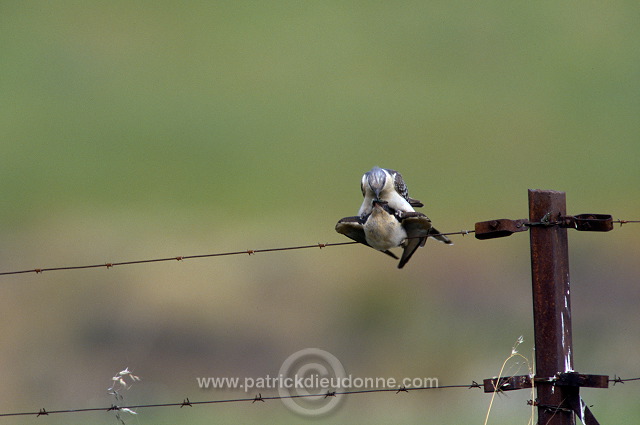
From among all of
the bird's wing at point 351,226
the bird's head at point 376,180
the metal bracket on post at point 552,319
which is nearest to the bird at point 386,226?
the bird's wing at point 351,226

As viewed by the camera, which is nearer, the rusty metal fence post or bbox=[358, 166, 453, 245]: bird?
the rusty metal fence post

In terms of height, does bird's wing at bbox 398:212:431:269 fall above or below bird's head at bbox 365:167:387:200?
below

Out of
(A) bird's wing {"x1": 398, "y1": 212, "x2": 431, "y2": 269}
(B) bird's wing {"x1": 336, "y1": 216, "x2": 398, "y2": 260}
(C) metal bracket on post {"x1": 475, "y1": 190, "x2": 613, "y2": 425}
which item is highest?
(A) bird's wing {"x1": 398, "y1": 212, "x2": 431, "y2": 269}

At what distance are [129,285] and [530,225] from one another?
1568cm

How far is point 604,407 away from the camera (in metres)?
18.9

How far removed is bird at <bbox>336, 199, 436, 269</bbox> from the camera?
6941 millimetres

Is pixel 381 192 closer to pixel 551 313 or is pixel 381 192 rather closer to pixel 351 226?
pixel 351 226

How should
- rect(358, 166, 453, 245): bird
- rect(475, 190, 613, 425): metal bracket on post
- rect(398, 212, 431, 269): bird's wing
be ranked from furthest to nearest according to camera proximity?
1. rect(358, 166, 453, 245): bird
2. rect(398, 212, 431, 269): bird's wing
3. rect(475, 190, 613, 425): metal bracket on post

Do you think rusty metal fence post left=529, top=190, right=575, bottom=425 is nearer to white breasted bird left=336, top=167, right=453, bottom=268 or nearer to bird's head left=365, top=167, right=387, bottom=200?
white breasted bird left=336, top=167, right=453, bottom=268

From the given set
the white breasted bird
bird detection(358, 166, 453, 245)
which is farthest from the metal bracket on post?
bird detection(358, 166, 453, 245)

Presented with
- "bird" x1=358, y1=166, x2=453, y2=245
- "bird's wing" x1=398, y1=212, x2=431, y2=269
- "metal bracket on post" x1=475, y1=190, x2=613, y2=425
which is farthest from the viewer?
"bird" x1=358, y1=166, x2=453, y2=245

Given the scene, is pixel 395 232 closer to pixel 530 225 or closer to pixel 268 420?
pixel 530 225

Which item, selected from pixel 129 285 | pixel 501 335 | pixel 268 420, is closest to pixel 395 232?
pixel 268 420

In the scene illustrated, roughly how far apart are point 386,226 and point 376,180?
28.8 inches
